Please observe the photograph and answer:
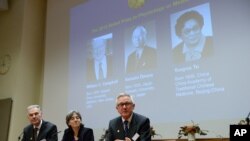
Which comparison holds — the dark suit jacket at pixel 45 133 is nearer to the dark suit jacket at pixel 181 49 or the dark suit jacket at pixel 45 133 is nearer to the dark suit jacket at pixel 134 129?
the dark suit jacket at pixel 134 129

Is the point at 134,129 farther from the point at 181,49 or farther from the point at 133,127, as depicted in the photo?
the point at 181,49

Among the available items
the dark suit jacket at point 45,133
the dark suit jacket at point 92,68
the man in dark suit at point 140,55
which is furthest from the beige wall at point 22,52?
the man in dark suit at point 140,55

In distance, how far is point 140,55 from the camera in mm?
4133

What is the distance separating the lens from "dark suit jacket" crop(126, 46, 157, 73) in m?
3.98

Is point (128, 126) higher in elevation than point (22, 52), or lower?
lower

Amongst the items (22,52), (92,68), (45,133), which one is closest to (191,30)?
(92,68)

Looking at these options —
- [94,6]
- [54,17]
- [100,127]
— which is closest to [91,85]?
[100,127]

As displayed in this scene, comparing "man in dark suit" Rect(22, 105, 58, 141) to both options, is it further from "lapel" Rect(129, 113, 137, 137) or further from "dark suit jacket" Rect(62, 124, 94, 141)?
"lapel" Rect(129, 113, 137, 137)

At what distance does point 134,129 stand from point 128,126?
8 cm

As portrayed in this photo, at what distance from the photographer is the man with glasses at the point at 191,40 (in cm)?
352

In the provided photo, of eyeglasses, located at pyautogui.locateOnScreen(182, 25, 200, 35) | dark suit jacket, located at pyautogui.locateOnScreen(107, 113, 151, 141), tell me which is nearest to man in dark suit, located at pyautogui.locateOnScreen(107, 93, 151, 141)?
dark suit jacket, located at pyautogui.locateOnScreen(107, 113, 151, 141)

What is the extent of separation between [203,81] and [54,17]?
3401mm

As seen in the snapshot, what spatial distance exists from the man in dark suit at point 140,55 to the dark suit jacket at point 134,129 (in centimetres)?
123

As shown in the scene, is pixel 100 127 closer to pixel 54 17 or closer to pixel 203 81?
pixel 203 81
